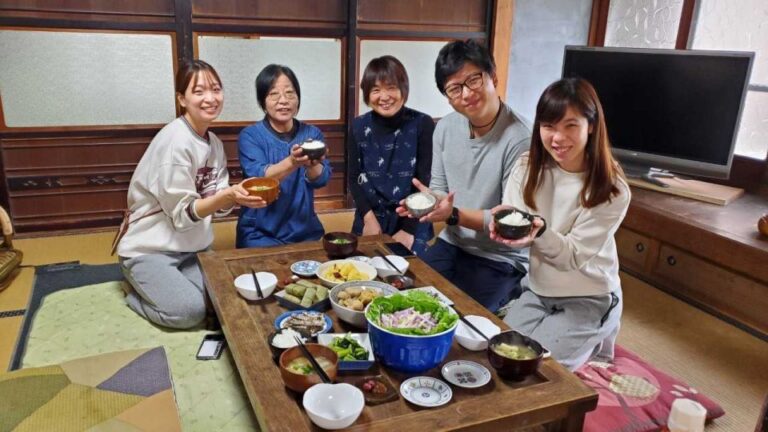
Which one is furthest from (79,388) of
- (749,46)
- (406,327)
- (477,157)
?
(749,46)

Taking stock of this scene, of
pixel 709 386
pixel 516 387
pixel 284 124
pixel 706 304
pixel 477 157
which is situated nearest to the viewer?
pixel 516 387

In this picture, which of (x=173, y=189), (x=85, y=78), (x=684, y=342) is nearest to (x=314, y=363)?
(x=173, y=189)

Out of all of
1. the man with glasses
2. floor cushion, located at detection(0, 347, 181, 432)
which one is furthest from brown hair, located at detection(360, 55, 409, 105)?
floor cushion, located at detection(0, 347, 181, 432)

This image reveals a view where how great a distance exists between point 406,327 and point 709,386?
1638 mm

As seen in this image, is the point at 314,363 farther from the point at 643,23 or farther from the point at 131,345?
the point at 643,23

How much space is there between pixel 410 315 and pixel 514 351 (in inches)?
11.7

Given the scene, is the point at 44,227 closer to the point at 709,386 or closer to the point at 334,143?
the point at 334,143

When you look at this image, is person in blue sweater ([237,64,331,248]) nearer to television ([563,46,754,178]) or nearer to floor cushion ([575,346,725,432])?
floor cushion ([575,346,725,432])

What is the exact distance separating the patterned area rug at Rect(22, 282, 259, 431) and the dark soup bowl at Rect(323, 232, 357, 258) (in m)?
0.60

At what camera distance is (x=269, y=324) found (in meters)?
1.77

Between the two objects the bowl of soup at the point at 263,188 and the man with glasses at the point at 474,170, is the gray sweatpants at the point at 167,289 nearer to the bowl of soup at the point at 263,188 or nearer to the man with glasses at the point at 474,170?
→ the bowl of soup at the point at 263,188

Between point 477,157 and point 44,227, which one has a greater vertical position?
point 477,157

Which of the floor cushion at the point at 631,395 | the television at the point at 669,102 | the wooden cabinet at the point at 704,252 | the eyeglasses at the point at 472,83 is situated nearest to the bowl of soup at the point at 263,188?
the eyeglasses at the point at 472,83

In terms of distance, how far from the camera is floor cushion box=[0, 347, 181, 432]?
1.90 meters
